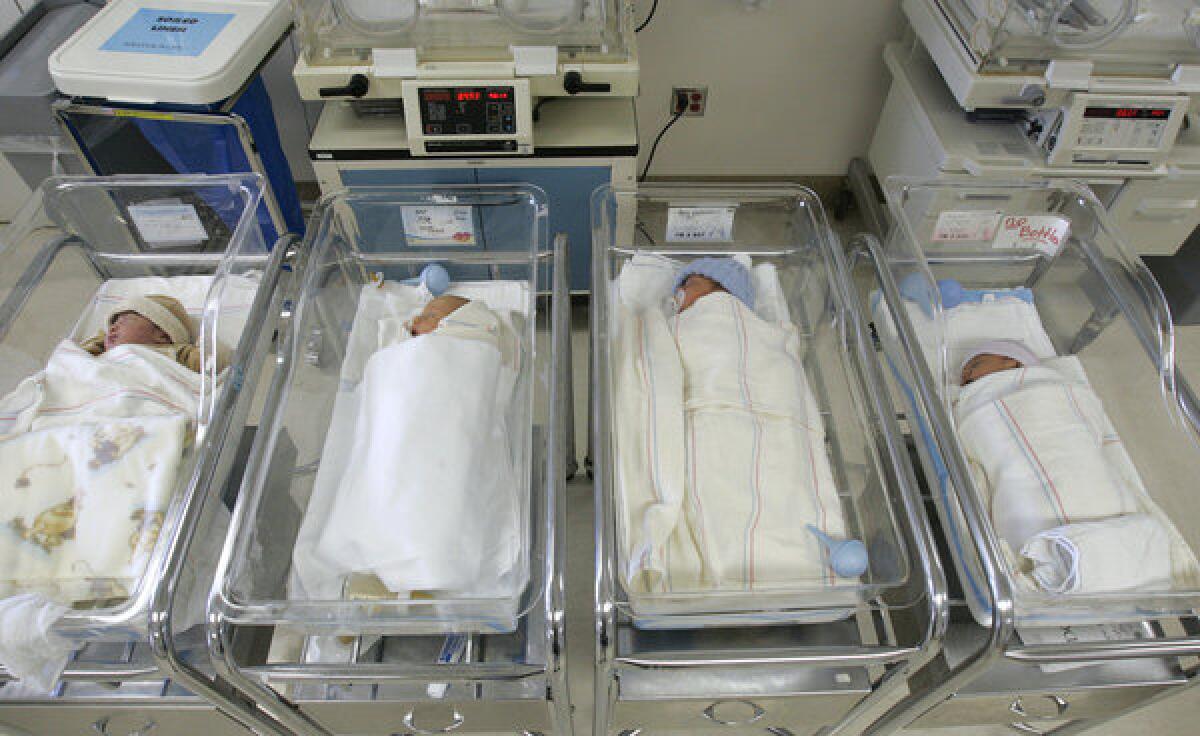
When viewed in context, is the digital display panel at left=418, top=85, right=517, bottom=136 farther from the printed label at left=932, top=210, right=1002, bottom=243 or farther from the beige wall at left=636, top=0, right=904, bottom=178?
the printed label at left=932, top=210, right=1002, bottom=243

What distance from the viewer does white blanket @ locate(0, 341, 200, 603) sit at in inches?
40.9

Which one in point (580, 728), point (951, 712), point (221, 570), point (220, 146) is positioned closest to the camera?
point (221, 570)

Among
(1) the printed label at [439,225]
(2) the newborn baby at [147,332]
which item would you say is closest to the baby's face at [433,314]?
(1) the printed label at [439,225]

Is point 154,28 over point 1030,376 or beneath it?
over

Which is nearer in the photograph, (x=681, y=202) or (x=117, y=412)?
(x=117, y=412)

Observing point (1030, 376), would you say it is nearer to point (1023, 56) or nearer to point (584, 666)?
point (1023, 56)

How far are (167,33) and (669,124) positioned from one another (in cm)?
148

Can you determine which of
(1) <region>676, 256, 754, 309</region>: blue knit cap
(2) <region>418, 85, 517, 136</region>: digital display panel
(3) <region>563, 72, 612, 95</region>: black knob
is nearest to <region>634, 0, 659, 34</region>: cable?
(3) <region>563, 72, 612, 95</region>: black knob

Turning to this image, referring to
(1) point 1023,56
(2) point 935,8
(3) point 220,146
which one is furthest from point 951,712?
(3) point 220,146

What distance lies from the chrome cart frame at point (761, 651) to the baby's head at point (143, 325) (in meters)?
0.89

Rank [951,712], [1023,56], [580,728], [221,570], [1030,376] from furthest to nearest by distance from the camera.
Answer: [1023,56] < [580,728] < [1030,376] < [951,712] < [221,570]

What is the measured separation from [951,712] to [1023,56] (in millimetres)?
1465

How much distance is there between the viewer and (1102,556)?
41.8 inches

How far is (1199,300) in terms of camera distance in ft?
7.13
